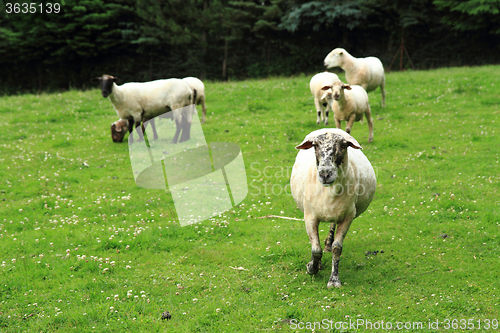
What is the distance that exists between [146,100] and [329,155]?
11089mm

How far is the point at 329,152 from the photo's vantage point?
5414mm

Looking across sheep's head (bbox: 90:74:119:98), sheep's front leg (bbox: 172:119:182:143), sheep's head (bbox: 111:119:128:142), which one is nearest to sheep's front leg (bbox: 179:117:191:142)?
sheep's front leg (bbox: 172:119:182:143)

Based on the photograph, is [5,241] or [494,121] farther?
[494,121]

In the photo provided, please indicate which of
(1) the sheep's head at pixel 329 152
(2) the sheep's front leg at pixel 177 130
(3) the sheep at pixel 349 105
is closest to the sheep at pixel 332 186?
(1) the sheep's head at pixel 329 152

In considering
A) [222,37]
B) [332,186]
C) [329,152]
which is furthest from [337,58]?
[222,37]

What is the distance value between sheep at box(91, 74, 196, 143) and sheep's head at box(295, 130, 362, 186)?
34.6 ft

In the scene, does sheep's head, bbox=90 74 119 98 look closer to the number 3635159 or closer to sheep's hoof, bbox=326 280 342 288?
sheep's hoof, bbox=326 280 342 288

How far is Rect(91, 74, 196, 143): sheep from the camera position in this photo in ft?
48.5

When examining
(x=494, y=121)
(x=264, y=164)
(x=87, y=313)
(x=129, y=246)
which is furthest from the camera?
(x=494, y=121)

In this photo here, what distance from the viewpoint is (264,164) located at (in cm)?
1244

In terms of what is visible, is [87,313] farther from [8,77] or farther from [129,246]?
[8,77]

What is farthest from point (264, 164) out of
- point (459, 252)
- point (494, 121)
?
point (494, 121)

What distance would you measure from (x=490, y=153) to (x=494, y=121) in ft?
11.6

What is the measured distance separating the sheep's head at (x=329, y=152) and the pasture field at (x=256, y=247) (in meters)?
1.89
